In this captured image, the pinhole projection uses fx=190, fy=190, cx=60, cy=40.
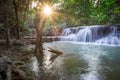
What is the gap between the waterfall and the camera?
766 inches

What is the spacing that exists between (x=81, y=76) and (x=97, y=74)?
634 millimetres

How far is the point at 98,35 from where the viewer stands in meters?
21.7

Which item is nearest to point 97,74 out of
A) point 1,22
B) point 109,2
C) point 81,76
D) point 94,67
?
point 81,76

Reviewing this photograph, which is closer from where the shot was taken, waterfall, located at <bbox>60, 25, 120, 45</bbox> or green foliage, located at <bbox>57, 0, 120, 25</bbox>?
green foliage, located at <bbox>57, 0, 120, 25</bbox>

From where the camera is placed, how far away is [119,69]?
7.31 meters

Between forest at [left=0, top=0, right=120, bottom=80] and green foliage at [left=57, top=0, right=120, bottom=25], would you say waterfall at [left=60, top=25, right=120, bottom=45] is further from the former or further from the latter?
green foliage at [left=57, top=0, right=120, bottom=25]

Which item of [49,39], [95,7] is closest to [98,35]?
[49,39]

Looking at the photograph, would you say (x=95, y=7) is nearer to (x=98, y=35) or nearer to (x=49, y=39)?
(x=98, y=35)

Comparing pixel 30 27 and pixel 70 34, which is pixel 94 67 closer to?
pixel 70 34

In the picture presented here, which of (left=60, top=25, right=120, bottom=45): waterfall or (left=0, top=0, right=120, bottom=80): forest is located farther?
(left=60, top=25, right=120, bottom=45): waterfall

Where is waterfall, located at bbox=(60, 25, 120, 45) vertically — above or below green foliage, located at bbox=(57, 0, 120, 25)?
below

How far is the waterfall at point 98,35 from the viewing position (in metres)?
19.5

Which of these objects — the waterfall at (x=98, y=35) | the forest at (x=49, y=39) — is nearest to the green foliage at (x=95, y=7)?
the forest at (x=49, y=39)

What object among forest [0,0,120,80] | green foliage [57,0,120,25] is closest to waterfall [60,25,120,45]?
forest [0,0,120,80]
